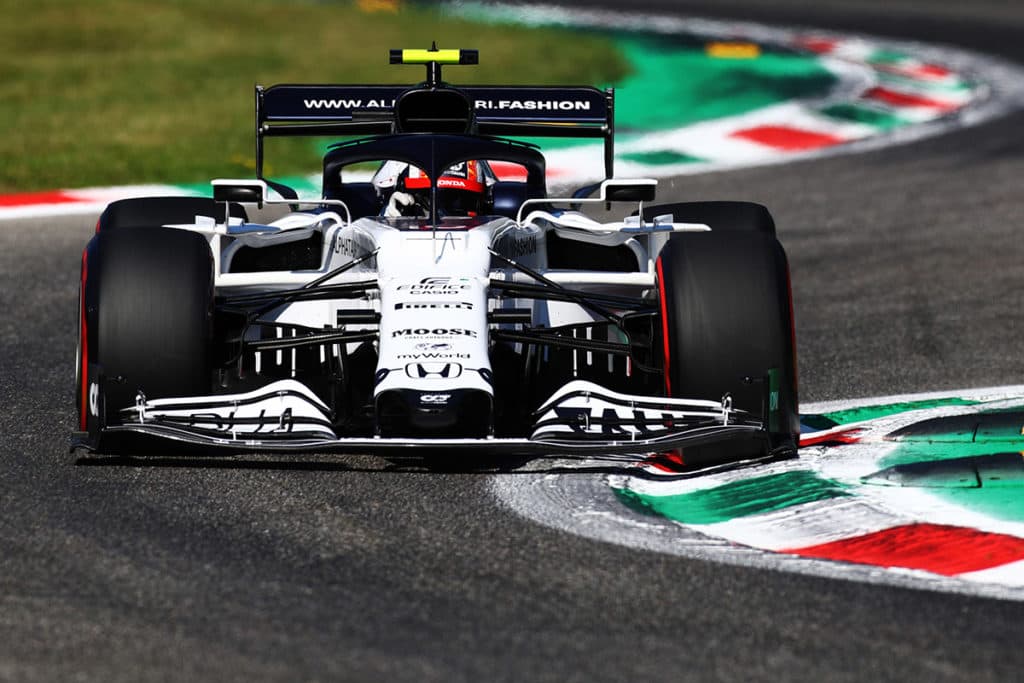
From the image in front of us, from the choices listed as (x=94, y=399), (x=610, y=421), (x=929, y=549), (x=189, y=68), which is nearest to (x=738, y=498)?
(x=610, y=421)

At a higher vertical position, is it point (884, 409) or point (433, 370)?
point (433, 370)

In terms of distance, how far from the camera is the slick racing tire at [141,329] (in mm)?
6594

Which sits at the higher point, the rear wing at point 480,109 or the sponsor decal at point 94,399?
the rear wing at point 480,109

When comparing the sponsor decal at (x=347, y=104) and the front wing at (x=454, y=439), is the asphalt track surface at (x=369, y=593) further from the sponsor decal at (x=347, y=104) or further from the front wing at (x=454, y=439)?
the sponsor decal at (x=347, y=104)

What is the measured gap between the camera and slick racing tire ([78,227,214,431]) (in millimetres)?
6594

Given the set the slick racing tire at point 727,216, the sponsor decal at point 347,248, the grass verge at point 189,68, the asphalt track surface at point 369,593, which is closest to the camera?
the asphalt track surface at point 369,593

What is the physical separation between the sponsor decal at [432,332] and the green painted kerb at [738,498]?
0.77 metres

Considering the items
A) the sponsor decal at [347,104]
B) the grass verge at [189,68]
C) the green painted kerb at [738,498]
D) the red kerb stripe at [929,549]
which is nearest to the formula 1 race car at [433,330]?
the green painted kerb at [738,498]

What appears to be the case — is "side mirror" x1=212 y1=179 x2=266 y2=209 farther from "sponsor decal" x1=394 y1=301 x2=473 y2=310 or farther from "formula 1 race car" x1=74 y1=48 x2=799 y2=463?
"sponsor decal" x1=394 y1=301 x2=473 y2=310

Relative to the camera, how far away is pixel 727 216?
25.7ft

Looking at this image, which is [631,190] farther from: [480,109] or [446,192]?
[480,109]

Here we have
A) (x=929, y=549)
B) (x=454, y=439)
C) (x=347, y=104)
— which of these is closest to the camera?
(x=929, y=549)

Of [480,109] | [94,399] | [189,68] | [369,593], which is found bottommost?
[369,593]

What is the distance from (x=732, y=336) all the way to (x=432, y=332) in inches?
42.7
